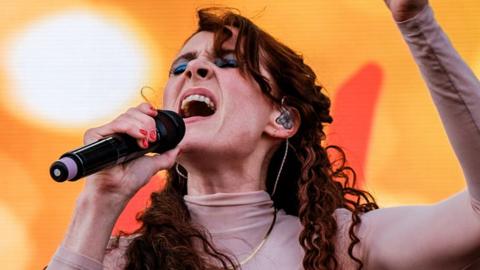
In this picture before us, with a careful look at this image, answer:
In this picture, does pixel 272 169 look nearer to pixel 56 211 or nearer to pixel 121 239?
pixel 121 239

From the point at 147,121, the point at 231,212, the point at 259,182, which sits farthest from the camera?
the point at 259,182

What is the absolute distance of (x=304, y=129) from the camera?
1.89 metres

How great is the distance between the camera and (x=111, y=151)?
1288mm

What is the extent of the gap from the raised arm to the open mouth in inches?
15.9

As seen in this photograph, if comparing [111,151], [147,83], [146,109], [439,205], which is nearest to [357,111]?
[147,83]

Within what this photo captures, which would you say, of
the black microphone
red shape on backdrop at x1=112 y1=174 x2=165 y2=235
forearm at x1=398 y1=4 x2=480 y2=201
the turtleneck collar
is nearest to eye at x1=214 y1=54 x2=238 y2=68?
the turtleneck collar

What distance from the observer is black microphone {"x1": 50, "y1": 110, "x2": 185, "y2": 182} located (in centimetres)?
119

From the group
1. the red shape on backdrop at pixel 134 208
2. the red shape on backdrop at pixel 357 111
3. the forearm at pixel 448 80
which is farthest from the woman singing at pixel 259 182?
the red shape on backdrop at pixel 134 208

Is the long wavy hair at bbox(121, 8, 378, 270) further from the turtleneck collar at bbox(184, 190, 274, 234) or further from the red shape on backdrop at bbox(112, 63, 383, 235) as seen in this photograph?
the red shape on backdrop at bbox(112, 63, 383, 235)

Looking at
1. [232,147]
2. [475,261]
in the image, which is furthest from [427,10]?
[232,147]

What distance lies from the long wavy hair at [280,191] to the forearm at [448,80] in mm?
375

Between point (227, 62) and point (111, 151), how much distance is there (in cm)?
56

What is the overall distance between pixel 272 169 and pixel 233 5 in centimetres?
66

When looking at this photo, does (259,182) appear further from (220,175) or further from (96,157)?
(96,157)
